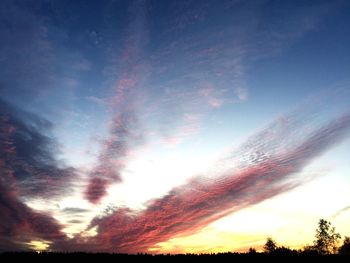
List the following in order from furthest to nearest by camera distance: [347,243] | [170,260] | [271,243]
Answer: [271,243] → [347,243] → [170,260]

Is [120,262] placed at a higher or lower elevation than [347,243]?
lower

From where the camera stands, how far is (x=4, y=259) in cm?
2052

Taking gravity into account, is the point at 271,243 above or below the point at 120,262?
above

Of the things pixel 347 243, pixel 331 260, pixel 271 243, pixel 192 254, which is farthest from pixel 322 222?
pixel 192 254

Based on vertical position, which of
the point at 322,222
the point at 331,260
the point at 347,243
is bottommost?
the point at 331,260

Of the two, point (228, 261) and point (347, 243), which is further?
point (347, 243)

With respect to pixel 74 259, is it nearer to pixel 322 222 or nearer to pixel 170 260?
pixel 170 260

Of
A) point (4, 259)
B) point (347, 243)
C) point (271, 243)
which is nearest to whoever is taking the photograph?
point (4, 259)

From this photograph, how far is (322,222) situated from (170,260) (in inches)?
2362

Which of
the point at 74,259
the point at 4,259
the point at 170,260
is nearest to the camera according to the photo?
the point at 4,259

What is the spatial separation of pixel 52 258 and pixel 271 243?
78.3m

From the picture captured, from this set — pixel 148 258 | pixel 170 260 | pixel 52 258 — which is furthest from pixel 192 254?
pixel 52 258

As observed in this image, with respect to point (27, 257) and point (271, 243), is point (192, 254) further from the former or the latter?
point (271, 243)

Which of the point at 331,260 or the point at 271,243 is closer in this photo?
the point at 331,260
